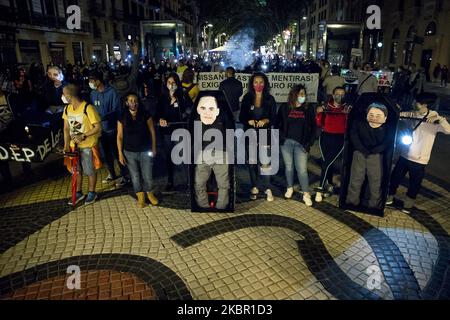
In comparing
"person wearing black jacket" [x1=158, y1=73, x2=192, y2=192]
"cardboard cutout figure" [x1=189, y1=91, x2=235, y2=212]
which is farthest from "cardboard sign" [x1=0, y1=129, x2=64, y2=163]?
"cardboard cutout figure" [x1=189, y1=91, x2=235, y2=212]

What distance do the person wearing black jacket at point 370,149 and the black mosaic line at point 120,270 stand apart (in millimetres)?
3097

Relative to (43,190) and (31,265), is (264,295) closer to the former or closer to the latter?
(31,265)

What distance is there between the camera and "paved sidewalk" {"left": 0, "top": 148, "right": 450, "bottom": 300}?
3.60 meters

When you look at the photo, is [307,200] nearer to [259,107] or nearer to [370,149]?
[370,149]

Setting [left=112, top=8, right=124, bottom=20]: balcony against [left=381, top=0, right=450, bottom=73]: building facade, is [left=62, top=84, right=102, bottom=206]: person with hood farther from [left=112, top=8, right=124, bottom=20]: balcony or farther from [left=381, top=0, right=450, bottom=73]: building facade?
[left=112, top=8, right=124, bottom=20]: balcony

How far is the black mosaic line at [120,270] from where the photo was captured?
359 cm

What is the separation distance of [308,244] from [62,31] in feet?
101

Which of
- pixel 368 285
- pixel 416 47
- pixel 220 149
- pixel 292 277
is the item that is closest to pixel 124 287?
pixel 292 277

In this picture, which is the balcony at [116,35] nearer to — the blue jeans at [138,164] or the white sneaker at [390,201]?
the blue jeans at [138,164]

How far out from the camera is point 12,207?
18.4 feet

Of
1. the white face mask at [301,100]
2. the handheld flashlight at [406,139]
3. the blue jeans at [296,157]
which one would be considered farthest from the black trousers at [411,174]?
the white face mask at [301,100]

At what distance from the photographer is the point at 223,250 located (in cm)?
433

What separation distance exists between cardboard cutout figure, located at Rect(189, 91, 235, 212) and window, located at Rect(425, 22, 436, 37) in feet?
96.7
